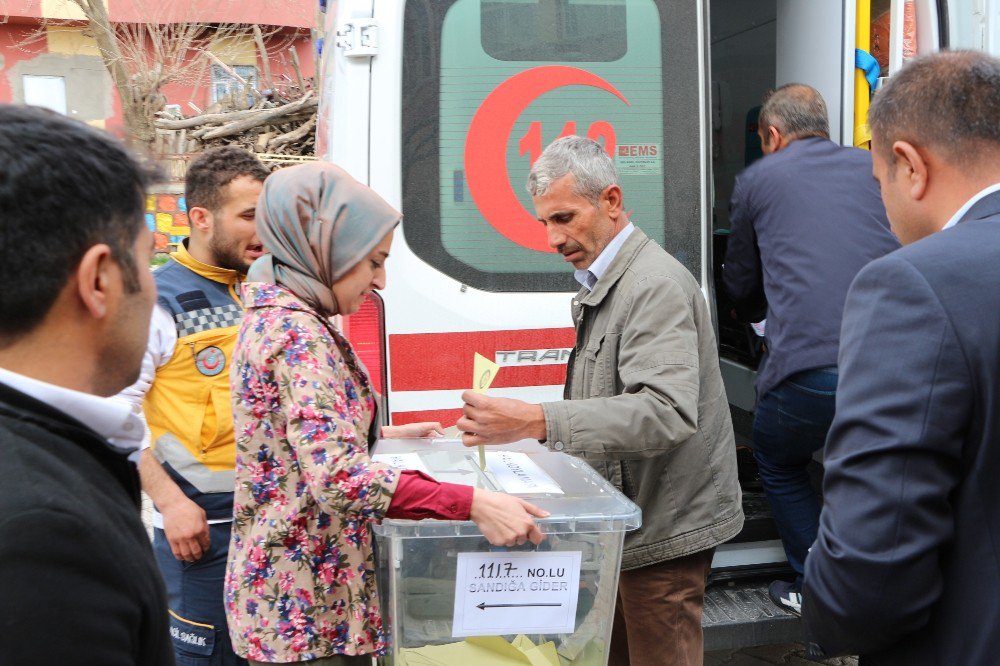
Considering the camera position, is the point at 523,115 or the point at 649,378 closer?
the point at 649,378

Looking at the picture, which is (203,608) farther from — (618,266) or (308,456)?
(618,266)

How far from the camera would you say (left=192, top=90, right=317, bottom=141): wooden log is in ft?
33.2

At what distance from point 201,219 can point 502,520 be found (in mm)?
1408

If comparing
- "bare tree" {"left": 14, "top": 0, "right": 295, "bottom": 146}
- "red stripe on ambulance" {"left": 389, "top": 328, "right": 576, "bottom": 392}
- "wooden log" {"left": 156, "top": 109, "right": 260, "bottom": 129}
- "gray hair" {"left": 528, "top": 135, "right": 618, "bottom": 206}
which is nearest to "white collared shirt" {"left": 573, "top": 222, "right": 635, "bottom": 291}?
"gray hair" {"left": 528, "top": 135, "right": 618, "bottom": 206}

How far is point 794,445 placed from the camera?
10.5ft

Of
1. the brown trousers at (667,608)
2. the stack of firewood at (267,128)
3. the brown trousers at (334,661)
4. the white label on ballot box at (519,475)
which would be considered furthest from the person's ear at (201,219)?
the stack of firewood at (267,128)

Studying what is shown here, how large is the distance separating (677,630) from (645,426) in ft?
1.99

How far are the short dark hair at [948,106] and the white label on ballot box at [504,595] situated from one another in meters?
0.98

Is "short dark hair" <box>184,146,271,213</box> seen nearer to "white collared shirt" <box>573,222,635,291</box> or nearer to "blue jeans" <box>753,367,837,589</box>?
"white collared shirt" <box>573,222,635,291</box>

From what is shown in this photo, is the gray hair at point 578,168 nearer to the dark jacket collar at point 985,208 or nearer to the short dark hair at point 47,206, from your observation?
the dark jacket collar at point 985,208

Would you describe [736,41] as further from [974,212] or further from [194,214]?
[974,212]

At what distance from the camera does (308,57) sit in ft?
71.1

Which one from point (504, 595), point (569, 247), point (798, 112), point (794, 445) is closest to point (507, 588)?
point (504, 595)

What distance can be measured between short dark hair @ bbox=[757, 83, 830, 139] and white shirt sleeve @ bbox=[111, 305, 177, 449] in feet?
7.01
